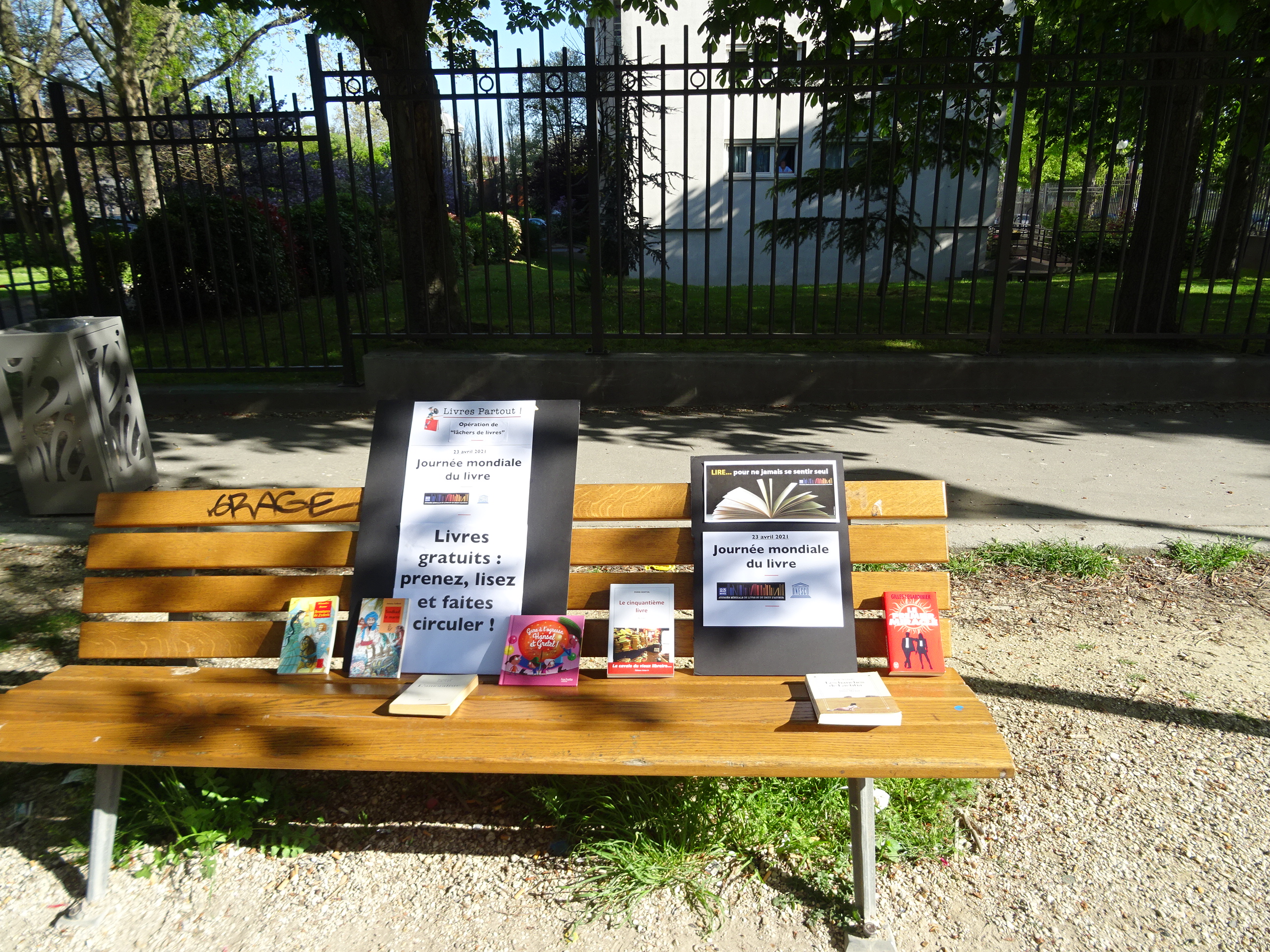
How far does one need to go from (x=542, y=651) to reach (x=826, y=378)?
5.38 m

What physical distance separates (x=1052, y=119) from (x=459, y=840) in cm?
2025

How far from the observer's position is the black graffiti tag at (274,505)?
296cm

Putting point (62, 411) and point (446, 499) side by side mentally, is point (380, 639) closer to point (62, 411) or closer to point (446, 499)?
point (446, 499)

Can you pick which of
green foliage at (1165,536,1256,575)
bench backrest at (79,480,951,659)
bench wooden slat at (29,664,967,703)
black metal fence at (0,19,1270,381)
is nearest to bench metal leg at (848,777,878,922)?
bench wooden slat at (29,664,967,703)

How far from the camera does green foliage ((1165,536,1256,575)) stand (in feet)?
14.8

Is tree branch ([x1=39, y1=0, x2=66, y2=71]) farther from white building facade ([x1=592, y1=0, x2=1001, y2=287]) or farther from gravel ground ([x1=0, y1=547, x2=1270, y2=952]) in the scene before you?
gravel ground ([x1=0, y1=547, x2=1270, y2=952])

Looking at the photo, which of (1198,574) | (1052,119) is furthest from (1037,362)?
(1052,119)

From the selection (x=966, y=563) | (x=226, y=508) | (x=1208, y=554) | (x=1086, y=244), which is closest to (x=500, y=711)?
(x=226, y=508)

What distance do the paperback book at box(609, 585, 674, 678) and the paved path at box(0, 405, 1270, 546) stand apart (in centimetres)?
265

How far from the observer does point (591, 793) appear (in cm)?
285

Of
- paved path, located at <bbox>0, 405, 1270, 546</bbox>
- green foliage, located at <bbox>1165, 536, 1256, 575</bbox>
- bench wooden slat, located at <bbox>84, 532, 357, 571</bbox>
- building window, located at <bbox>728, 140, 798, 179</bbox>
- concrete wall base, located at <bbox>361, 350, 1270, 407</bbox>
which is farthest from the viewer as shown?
building window, located at <bbox>728, 140, 798, 179</bbox>

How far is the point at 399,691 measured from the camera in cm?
267

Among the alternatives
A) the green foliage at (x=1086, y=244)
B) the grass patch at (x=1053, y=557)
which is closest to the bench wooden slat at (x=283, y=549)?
the grass patch at (x=1053, y=557)

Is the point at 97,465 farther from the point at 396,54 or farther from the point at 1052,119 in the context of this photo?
the point at 1052,119
